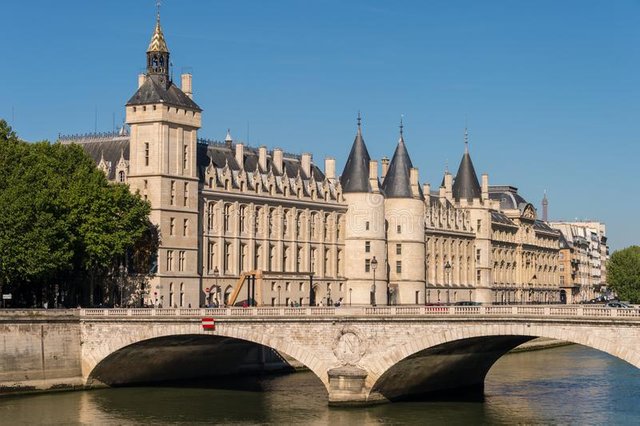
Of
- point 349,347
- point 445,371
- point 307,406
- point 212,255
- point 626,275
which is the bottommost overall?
point 307,406

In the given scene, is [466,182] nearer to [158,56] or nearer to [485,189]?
[485,189]

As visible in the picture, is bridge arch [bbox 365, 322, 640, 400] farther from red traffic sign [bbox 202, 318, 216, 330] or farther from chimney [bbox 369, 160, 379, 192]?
chimney [bbox 369, 160, 379, 192]

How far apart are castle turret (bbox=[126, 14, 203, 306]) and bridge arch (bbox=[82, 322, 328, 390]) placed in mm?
18769

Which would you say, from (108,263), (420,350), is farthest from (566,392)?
(108,263)

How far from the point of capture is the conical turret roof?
13750 centimetres

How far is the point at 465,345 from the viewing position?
77.9 metres

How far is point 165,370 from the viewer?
9212cm

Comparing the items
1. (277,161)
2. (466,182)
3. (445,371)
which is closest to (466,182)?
(466,182)

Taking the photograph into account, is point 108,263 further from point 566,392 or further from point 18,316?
point 566,392

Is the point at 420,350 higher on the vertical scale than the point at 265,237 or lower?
lower

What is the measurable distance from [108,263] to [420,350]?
31355 mm

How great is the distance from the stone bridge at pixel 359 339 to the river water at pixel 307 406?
1.77 metres

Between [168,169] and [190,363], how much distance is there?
2059cm

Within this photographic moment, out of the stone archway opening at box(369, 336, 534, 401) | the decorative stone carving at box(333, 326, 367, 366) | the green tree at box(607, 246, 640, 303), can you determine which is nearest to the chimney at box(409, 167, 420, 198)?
the green tree at box(607, 246, 640, 303)
